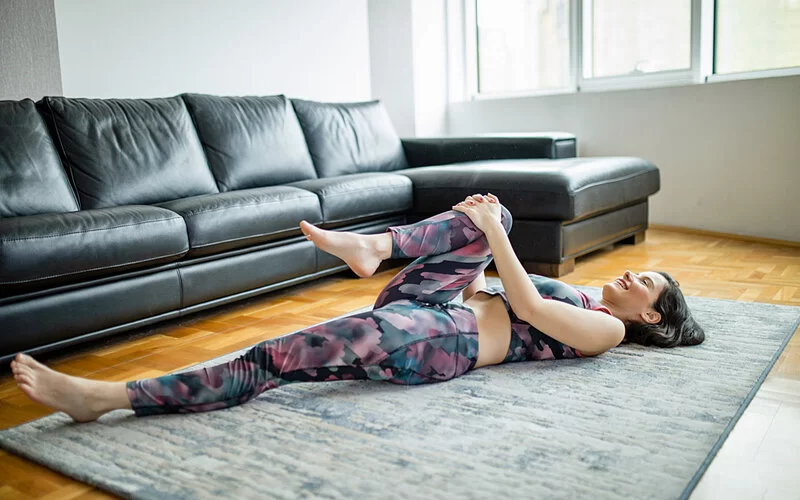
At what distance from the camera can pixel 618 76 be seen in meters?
5.06

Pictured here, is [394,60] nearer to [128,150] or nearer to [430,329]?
[128,150]

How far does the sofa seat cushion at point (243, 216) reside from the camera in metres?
2.72

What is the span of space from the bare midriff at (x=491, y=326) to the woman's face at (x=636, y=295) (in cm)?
31

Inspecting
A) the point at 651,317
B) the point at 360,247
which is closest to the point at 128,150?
the point at 360,247

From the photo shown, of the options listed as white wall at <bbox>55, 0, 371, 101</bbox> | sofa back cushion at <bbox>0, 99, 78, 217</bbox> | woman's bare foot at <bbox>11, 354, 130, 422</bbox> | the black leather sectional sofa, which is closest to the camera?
woman's bare foot at <bbox>11, 354, 130, 422</bbox>

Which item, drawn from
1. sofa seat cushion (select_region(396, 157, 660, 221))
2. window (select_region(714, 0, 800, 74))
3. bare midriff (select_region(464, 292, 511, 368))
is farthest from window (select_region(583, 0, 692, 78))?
bare midriff (select_region(464, 292, 511, 368))

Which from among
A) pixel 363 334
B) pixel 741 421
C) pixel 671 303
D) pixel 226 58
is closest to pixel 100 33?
pixel 226 58

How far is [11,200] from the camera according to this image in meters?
2.59

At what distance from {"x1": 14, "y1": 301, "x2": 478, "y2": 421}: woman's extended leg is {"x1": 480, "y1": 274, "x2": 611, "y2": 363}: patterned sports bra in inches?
13.3

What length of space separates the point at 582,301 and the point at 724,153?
9.75ft

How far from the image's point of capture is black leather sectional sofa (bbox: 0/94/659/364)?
2.32 m

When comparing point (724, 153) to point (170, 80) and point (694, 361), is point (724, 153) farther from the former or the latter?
point (170, 80)

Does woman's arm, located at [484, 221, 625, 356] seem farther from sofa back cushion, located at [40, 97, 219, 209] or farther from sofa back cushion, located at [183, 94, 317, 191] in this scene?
sofa back cushion, located at [183, 94, 317, 191]

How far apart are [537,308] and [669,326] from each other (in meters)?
0.51
